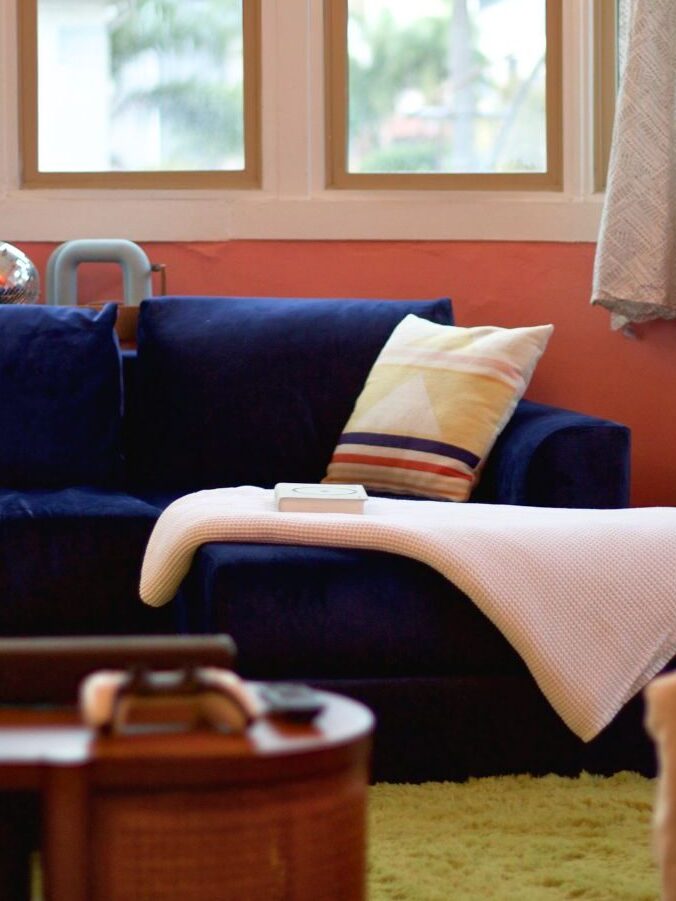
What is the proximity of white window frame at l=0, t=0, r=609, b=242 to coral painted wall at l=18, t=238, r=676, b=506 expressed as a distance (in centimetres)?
4

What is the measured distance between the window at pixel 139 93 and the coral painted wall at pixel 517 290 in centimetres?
27

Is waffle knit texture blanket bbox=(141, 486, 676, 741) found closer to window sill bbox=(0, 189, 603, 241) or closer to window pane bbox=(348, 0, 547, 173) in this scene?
window sill bbox=(0, 189, 603, 241)

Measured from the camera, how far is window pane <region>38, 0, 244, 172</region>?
13.9 ft

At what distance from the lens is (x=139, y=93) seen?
4254 millimetres

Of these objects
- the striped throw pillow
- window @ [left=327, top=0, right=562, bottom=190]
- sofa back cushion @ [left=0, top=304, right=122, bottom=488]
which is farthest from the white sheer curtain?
sofa back cushion @ [left=0, top=304, right=122, bottom=488]

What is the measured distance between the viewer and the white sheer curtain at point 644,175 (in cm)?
376

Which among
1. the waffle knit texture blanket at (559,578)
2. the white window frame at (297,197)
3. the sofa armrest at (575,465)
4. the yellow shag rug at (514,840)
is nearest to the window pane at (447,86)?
the white window frame at (297,197)

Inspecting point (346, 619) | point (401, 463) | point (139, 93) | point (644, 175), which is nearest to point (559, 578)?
point (346, 619)

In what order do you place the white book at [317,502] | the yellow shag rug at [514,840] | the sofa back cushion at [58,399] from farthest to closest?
1. the sofa back cushion at [58,399]
2. the white book at [317,502]
3. the yellow shag rug at [514,840]

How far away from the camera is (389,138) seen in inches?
167

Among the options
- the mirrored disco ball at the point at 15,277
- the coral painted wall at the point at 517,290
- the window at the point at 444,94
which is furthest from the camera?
the window at the point at 444,94

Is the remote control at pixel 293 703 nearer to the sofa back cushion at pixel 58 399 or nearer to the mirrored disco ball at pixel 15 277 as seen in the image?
the sofa back cushion at pixel 58 399

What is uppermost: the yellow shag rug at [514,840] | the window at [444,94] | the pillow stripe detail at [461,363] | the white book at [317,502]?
the window at [444,94]

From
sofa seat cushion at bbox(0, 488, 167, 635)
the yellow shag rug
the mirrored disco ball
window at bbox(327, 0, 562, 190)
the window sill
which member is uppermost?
window at bbox(327, 0, 562, 190)
